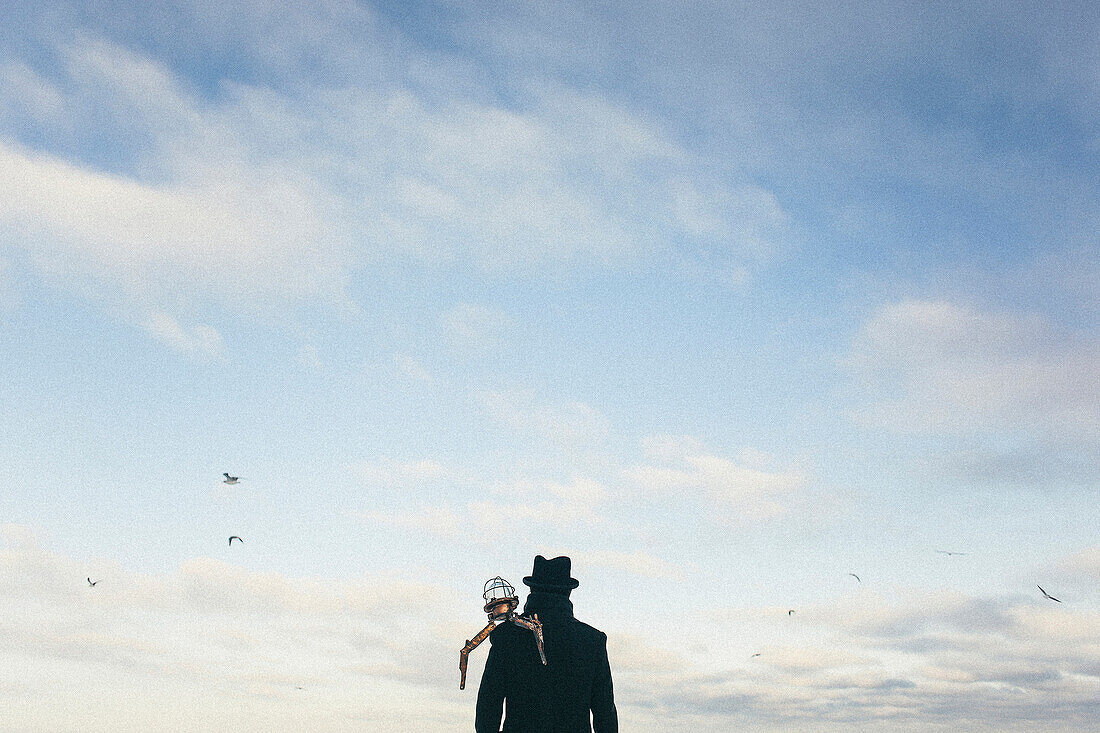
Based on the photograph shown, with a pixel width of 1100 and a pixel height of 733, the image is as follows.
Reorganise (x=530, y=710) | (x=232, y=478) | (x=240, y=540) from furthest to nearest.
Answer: (x=240, y=540) < (x=232, y=478) < (x=530, y=710)

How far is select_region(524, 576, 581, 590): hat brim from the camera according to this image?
20312 millimetres

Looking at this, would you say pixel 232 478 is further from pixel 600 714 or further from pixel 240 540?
pixel 600 714

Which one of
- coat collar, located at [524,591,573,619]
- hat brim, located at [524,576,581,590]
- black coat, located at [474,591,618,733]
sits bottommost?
black coat, located at [474,591,618,733]

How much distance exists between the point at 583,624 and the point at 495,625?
198 cm

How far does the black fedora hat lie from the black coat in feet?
0.67

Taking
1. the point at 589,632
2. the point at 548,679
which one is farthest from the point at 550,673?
the point at 589,632

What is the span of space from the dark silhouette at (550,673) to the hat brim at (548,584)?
2 centimetres

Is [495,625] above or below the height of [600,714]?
above

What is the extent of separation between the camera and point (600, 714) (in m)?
20.2

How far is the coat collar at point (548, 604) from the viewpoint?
20219 mm

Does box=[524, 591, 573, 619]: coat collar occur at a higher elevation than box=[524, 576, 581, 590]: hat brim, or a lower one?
lower

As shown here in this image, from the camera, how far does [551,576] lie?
2038 cm

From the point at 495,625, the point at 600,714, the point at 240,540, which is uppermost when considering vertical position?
the point at 240,540

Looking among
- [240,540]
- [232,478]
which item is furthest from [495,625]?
[240,540]
